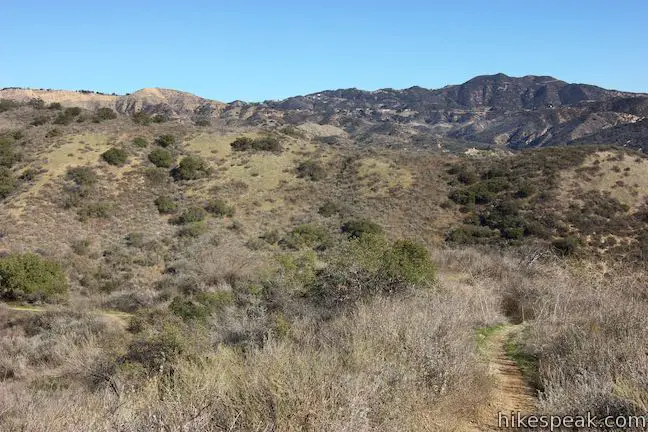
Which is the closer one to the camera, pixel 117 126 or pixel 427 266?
pixel 427 266

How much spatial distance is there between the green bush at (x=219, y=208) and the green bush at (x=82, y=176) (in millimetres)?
8697

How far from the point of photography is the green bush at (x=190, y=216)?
32.1 m

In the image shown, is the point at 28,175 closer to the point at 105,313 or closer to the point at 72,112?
the point at 72,112

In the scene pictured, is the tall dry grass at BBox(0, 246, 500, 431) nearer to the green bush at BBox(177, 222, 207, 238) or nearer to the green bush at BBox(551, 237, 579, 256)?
the green bush at BBox(177, 222, 207, 238)

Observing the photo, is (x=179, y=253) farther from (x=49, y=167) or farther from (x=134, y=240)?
(x=49, y=167)

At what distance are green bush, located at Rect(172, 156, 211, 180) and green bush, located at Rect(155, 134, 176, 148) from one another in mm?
3513

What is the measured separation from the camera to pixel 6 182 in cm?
3203

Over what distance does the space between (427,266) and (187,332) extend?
6.07m

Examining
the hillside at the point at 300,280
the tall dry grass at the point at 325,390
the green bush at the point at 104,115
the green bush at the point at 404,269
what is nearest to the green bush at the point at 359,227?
the hillside at the point at 300,280

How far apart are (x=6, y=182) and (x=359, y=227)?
24.3m

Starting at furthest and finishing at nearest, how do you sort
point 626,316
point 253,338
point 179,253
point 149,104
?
point 149,104
point 179,253
point 253,338
point 626,316

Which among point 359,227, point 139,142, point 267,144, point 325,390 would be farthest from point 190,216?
point 325,390

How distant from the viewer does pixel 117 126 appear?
42.9 m

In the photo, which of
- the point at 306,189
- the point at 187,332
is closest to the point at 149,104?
the point at 306,189
